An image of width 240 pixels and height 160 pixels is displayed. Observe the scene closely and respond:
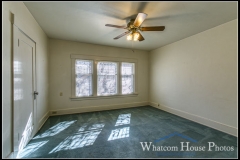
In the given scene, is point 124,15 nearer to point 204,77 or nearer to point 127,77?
point 204,77

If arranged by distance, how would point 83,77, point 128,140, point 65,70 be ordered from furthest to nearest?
point 83,77, point 65,70, point 128,140

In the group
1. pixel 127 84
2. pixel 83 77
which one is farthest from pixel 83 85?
pixel 127 84

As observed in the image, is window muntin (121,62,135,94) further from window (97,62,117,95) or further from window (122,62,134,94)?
window (97,62,117,95)

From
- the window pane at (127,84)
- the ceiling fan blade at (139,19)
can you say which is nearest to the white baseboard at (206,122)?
the window pane at (127,84)

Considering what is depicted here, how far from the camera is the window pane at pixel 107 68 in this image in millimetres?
4348

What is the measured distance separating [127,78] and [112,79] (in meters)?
0.69

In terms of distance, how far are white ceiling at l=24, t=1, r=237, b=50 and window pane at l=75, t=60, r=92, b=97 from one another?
124 centimetres

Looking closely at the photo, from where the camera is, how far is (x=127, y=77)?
4844 mm

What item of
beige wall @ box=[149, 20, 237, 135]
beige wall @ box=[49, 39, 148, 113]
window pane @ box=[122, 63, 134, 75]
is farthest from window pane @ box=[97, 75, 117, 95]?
beige wall @ box=[149, 20, 237, 135]

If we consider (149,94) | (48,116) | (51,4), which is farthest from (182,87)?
(48,116)

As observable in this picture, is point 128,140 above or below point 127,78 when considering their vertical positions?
below

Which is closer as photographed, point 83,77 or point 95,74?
point 83,77

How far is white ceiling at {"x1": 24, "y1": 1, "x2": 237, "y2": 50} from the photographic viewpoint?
6.51 feet

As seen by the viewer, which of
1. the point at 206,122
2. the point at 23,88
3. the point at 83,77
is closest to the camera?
the point at 23,88
